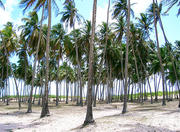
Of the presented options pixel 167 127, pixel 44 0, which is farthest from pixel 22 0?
pixel 167 127

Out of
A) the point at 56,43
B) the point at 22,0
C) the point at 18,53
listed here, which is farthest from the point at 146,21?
the point at 18,53

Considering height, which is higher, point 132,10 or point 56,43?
point 132,10

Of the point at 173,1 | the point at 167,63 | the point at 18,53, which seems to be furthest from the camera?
the point at 167,63

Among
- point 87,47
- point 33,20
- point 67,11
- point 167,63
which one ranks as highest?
point 67,11

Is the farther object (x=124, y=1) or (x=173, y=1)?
(x=124, y=1)

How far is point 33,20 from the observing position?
24.9 meters

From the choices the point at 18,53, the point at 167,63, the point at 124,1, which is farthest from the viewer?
the point at 167,63

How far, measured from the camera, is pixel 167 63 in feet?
115

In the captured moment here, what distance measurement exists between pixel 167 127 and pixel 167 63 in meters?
28.9

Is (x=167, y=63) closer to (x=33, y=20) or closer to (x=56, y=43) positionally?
(x=56, y=43)

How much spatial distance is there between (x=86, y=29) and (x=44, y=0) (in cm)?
1283

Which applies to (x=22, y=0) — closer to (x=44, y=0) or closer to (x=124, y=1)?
(x=44, y=0)

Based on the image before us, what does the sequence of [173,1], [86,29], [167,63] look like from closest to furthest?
1. [173,1]
2. [86,29]
3. [167,63]

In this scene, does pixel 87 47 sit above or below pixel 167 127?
above
